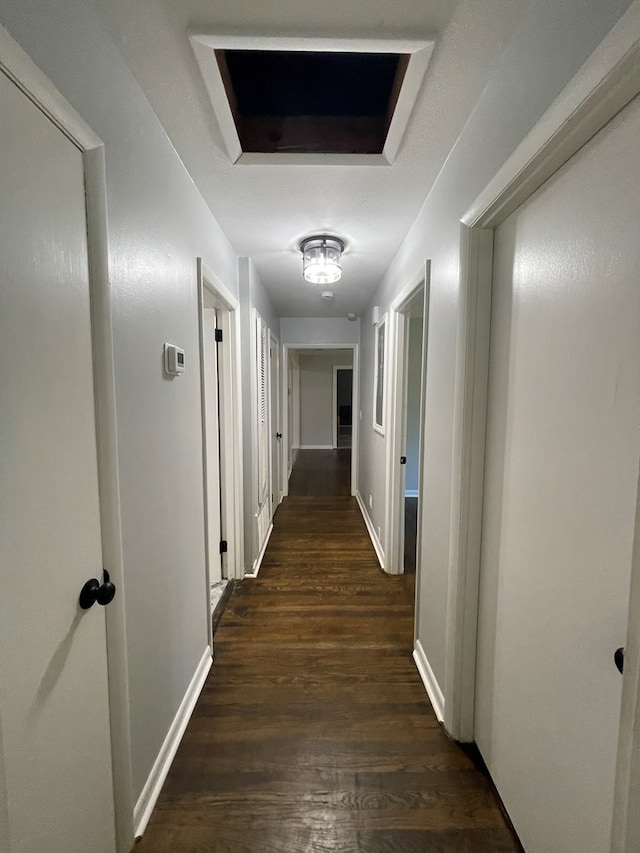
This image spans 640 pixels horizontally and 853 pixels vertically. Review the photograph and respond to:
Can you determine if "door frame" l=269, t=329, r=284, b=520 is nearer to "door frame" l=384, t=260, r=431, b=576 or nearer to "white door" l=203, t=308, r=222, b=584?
"white door" l=203, t=308, r=222, b=584

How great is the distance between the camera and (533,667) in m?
1.00

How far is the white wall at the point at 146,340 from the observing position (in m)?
0.84

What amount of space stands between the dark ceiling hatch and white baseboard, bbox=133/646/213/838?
2.27 m

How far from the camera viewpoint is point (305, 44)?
96 cm

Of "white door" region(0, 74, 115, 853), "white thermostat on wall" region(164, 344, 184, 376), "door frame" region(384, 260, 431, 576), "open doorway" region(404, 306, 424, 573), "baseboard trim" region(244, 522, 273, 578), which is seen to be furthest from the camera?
"open doorway" region(404, 306, 424, 573)

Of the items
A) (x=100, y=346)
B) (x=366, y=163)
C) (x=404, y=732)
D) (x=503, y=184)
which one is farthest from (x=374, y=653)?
(x=366, y=163)

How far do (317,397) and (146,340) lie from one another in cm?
707

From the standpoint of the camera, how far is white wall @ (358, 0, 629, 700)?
2.60ft

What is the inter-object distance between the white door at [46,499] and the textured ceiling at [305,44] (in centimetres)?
47

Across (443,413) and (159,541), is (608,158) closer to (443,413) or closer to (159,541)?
(443,413)

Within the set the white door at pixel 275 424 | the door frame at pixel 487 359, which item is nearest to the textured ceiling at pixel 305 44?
the door frame at pixel 487 359

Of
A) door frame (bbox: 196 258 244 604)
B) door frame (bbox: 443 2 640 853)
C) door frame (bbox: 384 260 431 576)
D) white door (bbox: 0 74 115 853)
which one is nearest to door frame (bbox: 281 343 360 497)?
door frame (bbox: 384 260 431 576)

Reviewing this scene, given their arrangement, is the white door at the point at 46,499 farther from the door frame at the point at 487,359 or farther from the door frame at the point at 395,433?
the door frame at the point at 395,433

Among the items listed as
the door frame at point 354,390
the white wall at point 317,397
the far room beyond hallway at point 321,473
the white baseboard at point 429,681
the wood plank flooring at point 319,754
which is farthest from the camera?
the white wall at point 317,397
